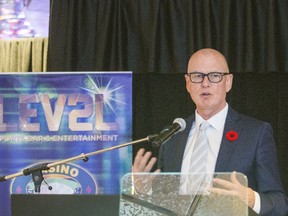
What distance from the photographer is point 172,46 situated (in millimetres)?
3674

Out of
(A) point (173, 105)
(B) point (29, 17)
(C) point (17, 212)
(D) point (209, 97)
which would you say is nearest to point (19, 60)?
(B) point (29, 17)

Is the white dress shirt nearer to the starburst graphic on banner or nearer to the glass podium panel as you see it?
the starburst graphic on banner

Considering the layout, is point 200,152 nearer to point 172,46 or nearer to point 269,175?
point 269,175

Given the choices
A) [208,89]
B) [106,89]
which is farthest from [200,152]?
[106,89]

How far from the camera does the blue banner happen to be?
3270 millimetres

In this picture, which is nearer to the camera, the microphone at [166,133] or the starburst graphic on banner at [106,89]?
the microphone at [166,133]

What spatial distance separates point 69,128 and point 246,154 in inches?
53.0

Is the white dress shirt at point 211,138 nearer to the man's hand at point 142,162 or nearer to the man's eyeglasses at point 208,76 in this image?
the man's eyeglasses at point 208,76

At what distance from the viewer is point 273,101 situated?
3.65 meters

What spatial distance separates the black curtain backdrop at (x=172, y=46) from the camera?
362 centimetres

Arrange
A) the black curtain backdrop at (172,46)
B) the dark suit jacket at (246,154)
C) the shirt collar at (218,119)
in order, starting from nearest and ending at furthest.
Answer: the dark suit jacket at (246,154)
the shirt collar at (218,119)
the black curtain backdrop at (172,46)

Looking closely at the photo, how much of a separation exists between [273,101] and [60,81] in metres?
1.53

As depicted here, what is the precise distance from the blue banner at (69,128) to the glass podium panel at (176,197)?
1.89 meters

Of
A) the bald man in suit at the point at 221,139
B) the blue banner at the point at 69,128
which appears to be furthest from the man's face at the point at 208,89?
the blue banner at the point at 69,128
